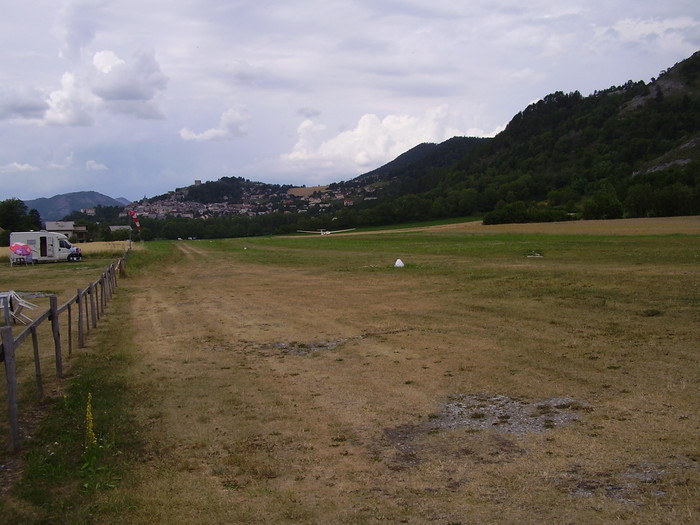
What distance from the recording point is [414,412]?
694 cm

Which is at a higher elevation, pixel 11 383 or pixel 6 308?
pixel 11 383

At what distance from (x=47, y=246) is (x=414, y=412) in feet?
138

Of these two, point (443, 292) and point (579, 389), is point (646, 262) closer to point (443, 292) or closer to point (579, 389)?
point (443, 292)

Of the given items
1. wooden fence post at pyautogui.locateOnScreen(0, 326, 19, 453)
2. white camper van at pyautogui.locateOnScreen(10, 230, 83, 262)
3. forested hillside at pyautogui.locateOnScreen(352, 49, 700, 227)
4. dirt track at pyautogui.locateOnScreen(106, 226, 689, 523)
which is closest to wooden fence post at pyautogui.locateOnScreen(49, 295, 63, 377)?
dirt track at pyautogui.locateOnScreen(106, 226, 689, 523)

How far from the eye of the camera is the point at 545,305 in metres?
14.2

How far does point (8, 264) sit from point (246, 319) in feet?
113

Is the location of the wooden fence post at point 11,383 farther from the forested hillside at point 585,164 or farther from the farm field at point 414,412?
the forested hillside at point 585,164

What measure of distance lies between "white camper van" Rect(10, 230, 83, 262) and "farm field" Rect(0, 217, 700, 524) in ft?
101

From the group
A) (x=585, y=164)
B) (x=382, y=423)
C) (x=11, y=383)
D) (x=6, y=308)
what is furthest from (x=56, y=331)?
(x=585, y=164)

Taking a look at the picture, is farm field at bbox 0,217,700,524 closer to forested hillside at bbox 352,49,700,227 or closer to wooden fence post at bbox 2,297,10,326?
wooden fence post at bbox 2,297,10,326

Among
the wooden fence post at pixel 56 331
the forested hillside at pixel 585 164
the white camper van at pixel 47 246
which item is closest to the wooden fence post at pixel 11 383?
the wooden fence post at pixel 56 331

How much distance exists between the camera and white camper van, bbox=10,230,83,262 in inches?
1634

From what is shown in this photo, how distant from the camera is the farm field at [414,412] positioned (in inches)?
182

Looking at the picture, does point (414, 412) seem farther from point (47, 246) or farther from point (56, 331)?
point (47, 246)
